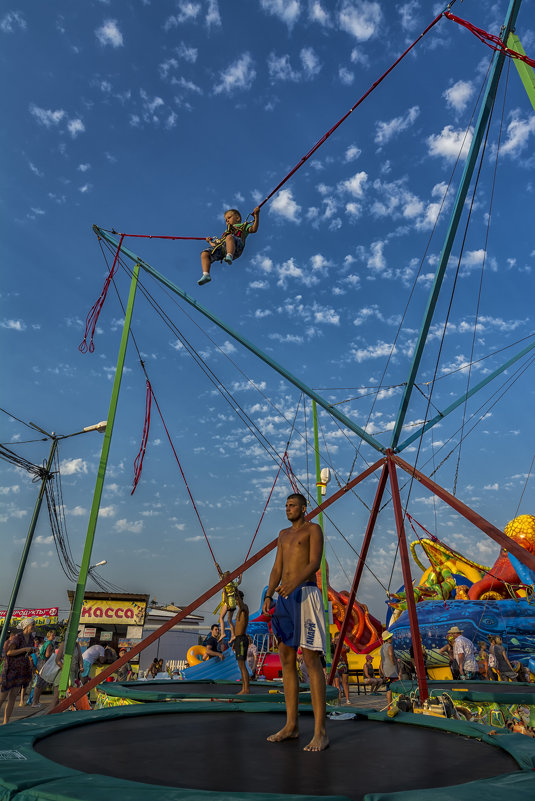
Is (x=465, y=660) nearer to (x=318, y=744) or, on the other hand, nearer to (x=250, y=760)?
(x=318, y=744)

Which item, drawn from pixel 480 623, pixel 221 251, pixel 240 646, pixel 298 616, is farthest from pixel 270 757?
pixel 480 623

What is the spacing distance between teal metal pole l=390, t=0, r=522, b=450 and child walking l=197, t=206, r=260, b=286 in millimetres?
2598

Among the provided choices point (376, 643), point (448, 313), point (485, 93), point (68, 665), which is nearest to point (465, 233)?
point (448, 313)

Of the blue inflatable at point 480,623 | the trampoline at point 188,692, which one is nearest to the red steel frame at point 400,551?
the trampoline at point 188,692

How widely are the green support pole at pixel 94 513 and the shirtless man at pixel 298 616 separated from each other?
15.4ft

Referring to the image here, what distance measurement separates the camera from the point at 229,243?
285 inches

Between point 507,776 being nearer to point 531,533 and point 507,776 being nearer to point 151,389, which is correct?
point 151,389

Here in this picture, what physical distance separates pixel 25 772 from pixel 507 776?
76.7 inches

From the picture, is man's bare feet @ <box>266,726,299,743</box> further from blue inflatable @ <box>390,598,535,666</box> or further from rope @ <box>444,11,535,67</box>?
blue inflatable @ <box>390,598,535,666</box>

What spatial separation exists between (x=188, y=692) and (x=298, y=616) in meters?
3.63

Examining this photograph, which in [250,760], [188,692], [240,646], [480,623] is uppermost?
[480,623]

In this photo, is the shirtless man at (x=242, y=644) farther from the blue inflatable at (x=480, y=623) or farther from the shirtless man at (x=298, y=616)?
the blue inflatable at (x=480, y=623)

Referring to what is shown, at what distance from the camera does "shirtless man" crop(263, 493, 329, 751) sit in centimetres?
308

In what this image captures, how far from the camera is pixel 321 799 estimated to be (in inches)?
64.8
